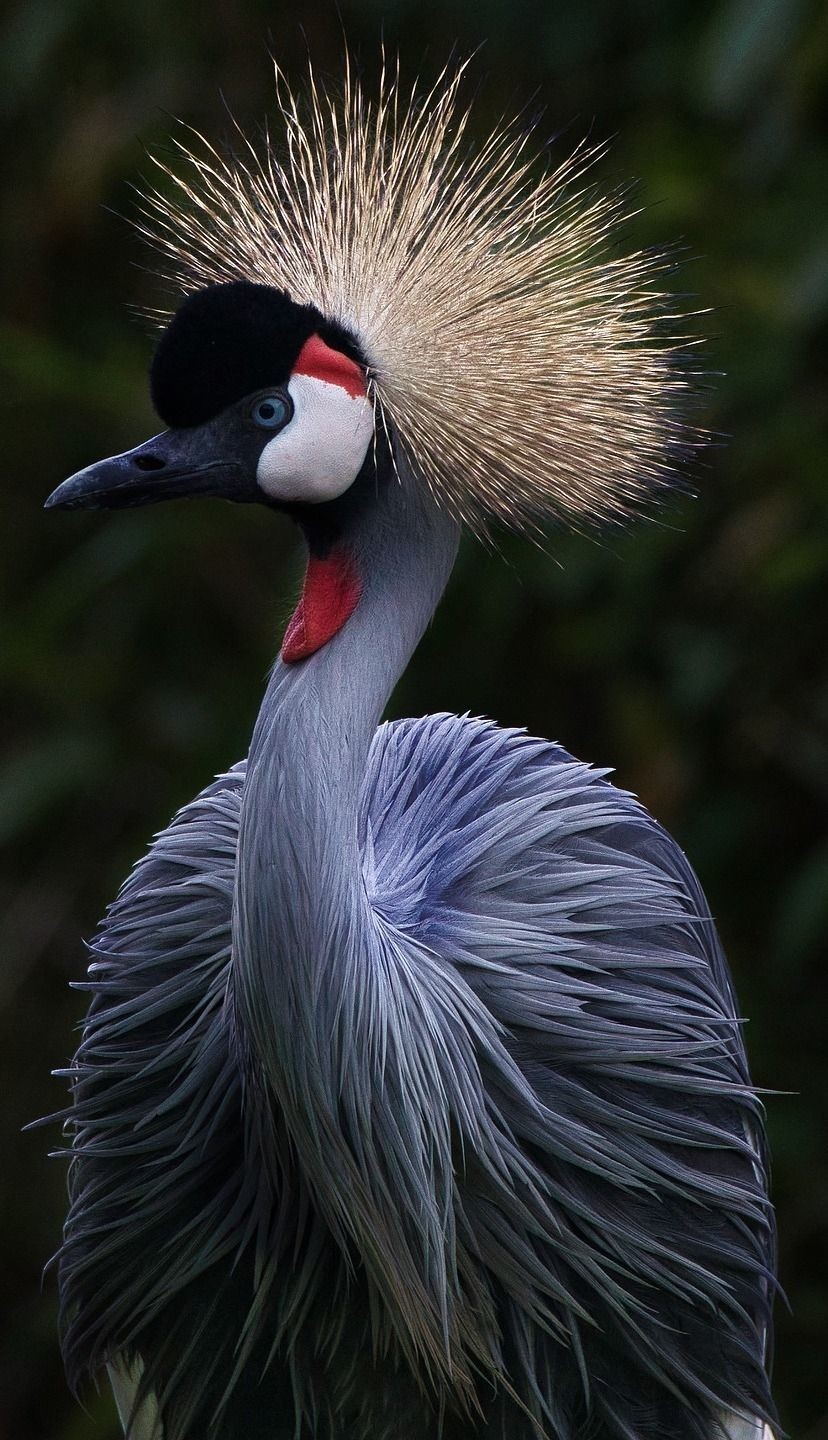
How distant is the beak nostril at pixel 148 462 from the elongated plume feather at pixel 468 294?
0.16 metres

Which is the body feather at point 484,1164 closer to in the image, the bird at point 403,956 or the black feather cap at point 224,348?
the bird at point 403,956

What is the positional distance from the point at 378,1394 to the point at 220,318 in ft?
2.54

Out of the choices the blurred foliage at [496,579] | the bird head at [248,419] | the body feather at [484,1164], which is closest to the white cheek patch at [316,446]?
the bird head at [248,419]

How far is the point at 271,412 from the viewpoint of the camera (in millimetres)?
1222

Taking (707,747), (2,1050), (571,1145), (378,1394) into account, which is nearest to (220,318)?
(571,1145)

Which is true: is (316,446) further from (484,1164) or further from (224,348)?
(484,1164)

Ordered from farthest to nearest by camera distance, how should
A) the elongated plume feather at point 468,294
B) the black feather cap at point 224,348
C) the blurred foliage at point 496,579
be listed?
the blurred foliage at point 496,579 < the elongated plume feather at point 468,294 < the black feather cap at point 224,348

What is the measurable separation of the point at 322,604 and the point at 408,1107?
0.34 meters

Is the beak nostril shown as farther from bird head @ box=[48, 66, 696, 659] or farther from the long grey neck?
the long grey neck

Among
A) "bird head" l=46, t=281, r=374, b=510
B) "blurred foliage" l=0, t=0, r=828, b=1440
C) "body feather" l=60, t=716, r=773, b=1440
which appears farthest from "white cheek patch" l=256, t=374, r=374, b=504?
"blurred foliage" l=0, t=0, r=828, b=1440

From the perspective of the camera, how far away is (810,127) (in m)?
2.78

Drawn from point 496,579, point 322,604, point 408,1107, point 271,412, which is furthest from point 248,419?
point 496,579

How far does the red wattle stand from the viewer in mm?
1234

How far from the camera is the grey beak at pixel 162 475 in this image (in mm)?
1205
